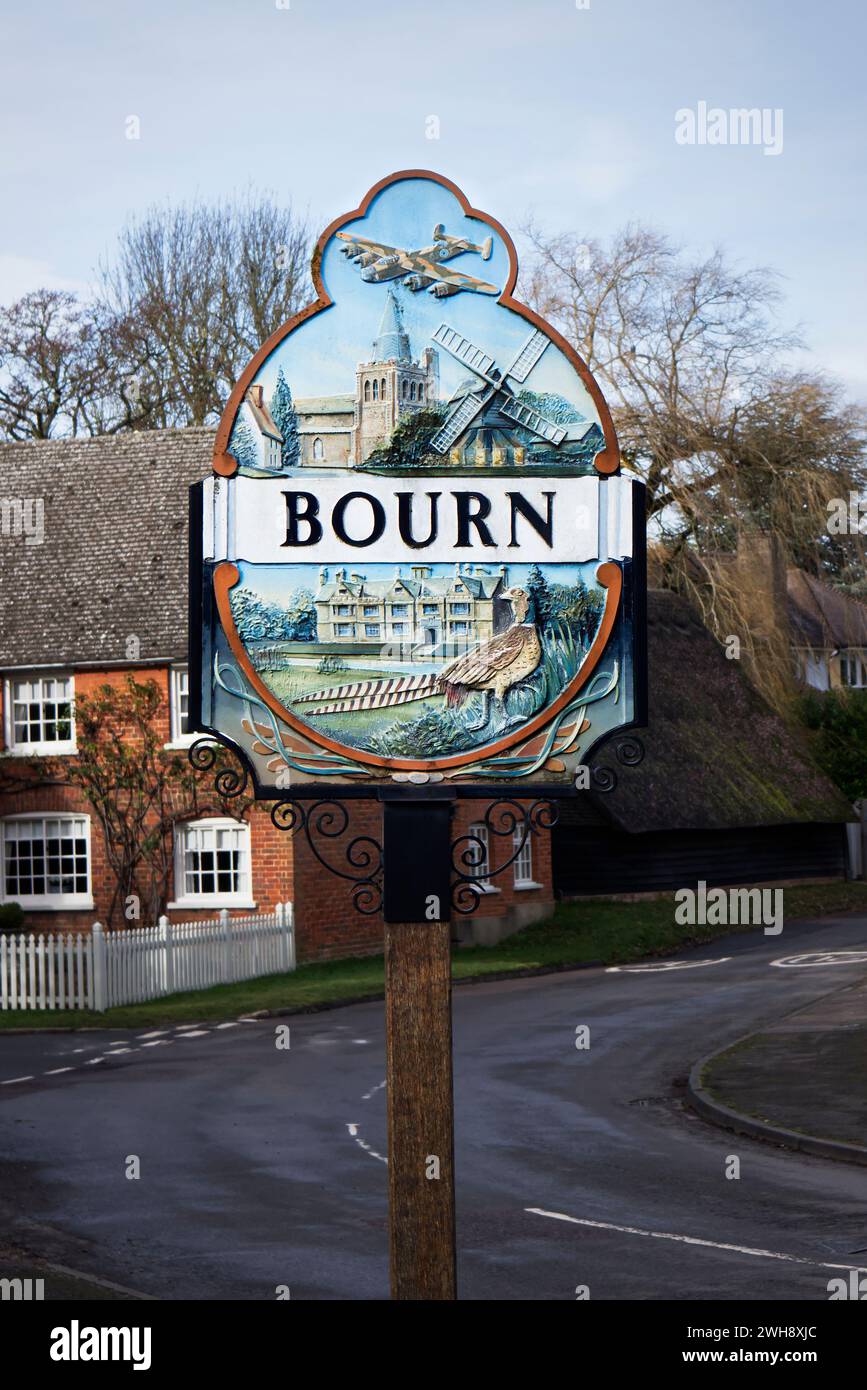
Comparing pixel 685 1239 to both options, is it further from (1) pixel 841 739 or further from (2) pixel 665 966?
(1) pixel 841 739

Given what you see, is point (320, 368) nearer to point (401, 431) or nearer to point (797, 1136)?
point (401, 431)

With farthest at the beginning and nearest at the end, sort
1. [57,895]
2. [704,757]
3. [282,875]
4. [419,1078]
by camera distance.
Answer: [704,757] → [57,895] → [282,875] → [419,1078]

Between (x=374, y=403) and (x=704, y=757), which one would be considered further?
(x=704, y=757)

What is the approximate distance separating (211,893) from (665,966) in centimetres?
807

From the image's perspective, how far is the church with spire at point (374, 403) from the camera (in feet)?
20.7

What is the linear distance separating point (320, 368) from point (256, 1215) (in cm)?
692

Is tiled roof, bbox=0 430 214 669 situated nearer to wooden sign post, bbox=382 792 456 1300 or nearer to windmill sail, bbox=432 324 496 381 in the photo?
windmill sail, bbox=432 324 496 381

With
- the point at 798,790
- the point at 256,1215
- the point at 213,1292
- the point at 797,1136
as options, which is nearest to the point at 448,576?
the point at 213,1292

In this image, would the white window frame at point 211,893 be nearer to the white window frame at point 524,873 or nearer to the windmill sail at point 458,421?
the white window frame at point 524,873

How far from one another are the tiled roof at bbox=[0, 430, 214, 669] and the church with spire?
75.4ft

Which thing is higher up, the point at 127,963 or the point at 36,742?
the point at 36,742

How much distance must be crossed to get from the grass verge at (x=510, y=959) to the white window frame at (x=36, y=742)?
605cm

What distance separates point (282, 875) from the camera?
28594 mm

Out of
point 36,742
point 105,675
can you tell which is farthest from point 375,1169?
point 36,742
